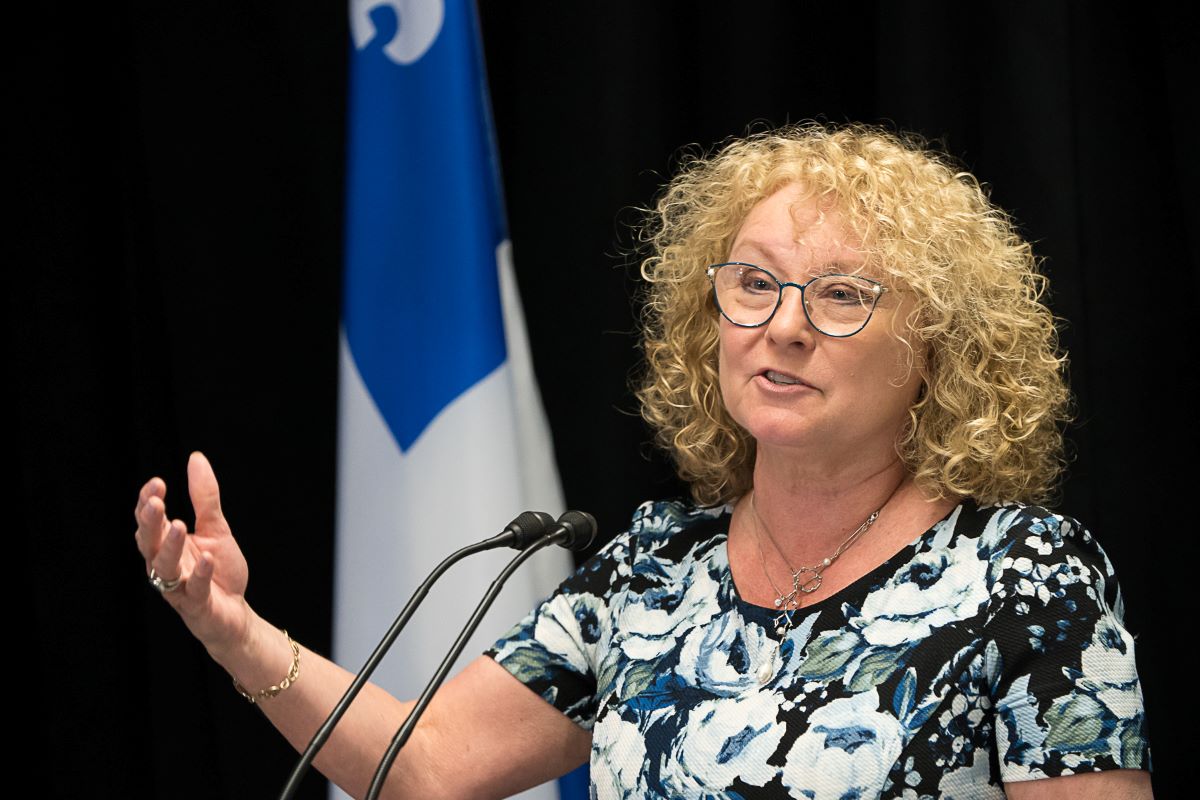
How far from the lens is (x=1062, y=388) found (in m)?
1.83

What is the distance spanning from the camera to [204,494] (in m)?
1.59

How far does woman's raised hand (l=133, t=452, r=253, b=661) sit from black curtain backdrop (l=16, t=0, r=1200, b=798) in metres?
0.80

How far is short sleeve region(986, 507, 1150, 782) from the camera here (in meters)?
1.50

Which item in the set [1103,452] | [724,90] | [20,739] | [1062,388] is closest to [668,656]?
[1062,388]

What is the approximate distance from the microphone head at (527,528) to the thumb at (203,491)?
13.3 inches

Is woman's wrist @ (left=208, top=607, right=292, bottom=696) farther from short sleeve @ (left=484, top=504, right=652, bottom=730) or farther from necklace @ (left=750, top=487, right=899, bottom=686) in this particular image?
necklace @ (left=750, top=487, right=899, bottom=686)

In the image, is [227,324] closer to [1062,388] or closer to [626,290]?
[626,290]

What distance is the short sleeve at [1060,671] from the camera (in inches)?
58.9

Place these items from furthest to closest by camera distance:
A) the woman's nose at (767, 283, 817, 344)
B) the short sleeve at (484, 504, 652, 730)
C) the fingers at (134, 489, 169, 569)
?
1. the short sleeve at (484, 504, 652, 730)
2. the woman's nose at (767, 283, 817, 344)
3. the fingers at (134, 489, 169, 569)

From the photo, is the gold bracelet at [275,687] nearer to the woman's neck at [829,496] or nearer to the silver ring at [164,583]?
the silver ring at [164,583]

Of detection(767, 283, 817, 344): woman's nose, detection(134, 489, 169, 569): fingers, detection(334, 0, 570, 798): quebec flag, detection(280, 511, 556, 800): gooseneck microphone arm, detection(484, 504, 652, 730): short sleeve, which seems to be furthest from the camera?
detection(334, 0, 570, 798): quebec flag

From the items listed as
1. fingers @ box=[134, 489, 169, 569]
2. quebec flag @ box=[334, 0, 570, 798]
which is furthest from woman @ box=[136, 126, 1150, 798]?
quebec flag @ box=[334, 0, 570, 798]

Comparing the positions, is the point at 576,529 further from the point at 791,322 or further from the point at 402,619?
the point at 791,322

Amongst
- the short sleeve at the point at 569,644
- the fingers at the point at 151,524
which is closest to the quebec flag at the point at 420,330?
the short sleeve at the point at 569,644
